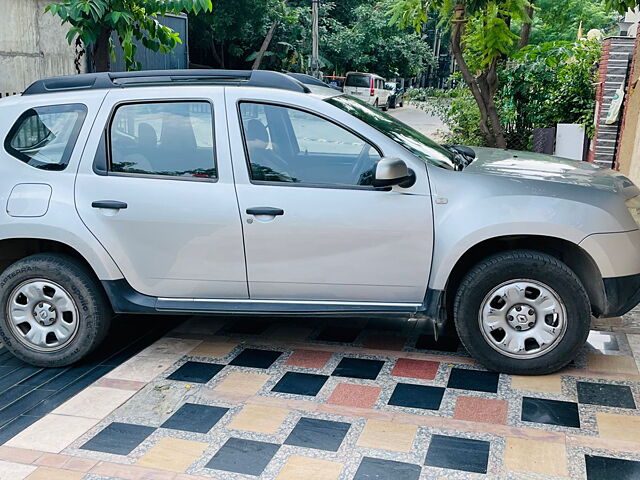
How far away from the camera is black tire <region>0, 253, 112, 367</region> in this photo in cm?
452

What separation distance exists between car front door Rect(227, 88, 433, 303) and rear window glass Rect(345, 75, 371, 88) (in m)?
31.2

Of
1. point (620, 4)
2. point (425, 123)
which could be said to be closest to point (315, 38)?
point (425, 123)

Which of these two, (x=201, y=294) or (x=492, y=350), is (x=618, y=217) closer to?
(x=492, y=350)

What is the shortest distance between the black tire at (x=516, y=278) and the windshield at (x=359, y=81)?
31569mm

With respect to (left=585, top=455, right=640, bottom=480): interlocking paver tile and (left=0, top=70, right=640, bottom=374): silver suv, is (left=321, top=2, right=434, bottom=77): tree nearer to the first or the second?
(left=0, top=70, right=640, bottom=374): silver suv

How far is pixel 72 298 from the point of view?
4539 mm

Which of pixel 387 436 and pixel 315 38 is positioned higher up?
pixel 315 38

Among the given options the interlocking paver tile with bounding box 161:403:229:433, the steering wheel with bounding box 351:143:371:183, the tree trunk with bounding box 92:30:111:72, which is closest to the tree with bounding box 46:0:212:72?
the tree trunk with bounding box 92:30:111:72

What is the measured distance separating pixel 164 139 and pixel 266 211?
2.85 feet

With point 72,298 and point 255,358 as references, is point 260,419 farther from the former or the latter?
point 72,298

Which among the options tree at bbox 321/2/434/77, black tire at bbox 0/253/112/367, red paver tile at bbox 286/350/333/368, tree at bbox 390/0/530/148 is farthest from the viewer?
tree at bbox 321/2/434/77

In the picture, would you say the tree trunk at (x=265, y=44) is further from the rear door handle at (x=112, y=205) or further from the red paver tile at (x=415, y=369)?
the red paver tile at (x=415, y=369)

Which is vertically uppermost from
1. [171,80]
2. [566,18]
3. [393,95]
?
[566,18]

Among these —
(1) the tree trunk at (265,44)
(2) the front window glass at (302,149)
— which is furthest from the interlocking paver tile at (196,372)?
(1) the tree trunk at (265,44)
